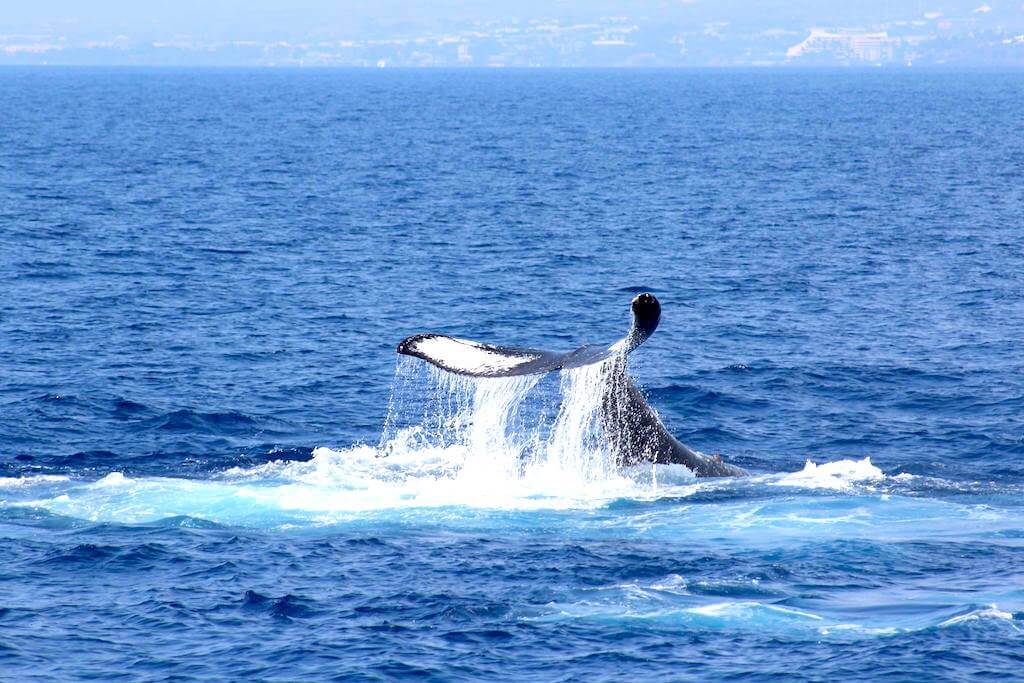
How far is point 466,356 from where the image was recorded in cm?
2075

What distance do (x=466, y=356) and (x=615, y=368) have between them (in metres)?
2.25

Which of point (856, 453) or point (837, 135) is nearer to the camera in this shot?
point (856, 453)

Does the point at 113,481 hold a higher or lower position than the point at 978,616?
lower

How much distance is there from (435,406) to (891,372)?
33.1 ft

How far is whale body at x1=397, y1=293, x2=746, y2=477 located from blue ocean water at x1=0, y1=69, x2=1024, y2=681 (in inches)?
19.4

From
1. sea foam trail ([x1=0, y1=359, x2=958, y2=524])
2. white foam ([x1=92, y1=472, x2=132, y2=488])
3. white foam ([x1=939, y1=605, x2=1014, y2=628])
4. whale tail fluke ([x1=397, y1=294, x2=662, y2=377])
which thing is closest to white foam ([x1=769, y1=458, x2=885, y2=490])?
sea foam trail ([x1=0, y1=359, x2=958, y2=524])

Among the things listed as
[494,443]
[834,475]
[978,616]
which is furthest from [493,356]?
[834,475]

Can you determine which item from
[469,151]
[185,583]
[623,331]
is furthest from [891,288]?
[469,151]

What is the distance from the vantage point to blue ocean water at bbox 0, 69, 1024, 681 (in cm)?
1838

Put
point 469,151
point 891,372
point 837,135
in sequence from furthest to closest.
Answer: point 837,135 → point 469,151 → point 891,372

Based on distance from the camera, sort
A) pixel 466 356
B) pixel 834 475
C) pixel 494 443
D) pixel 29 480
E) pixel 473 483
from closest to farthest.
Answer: pixel 466 356 → pixel 473 483 → pixel 29 480 → pixel 834 475 → pixel 494 443

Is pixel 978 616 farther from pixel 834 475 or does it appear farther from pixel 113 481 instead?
pixel 113 481

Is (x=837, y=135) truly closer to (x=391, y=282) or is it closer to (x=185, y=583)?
(x=391, y=282)

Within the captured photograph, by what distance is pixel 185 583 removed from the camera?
Answer: 20109mm
